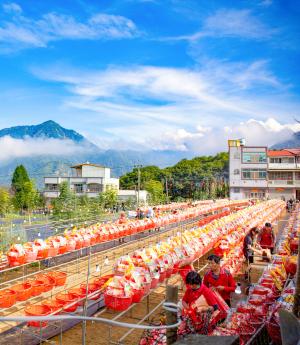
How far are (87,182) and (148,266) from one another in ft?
152

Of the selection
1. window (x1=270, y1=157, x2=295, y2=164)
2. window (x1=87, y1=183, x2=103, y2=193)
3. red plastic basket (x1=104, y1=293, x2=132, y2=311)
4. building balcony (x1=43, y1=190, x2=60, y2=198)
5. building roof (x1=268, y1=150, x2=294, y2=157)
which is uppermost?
building roof (x1=268, y1=150, x2=294, y2=157)

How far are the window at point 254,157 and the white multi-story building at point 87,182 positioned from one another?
1810 cm

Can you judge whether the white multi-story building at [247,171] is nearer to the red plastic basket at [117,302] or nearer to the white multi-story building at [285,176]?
the white multi-story building at [285,176]

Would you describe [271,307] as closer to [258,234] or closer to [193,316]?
[193,316]

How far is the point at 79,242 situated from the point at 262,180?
44906 millimetres

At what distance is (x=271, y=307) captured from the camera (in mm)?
4215

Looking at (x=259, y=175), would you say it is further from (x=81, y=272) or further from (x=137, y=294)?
(x=137, y=294)

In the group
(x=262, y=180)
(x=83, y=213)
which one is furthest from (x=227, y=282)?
(x=262, y=180)

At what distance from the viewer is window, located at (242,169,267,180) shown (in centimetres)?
5062

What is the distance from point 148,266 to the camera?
6.19 metres

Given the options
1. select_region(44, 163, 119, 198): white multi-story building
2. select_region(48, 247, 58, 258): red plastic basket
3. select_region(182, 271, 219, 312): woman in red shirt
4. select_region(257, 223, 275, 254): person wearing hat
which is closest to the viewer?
select_region(182, 271, 219, 312): woman in red shirt

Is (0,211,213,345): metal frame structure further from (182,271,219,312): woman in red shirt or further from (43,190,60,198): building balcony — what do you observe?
(43,190,60,198): building balcony

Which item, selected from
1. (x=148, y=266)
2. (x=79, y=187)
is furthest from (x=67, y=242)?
(x=79, y=187)

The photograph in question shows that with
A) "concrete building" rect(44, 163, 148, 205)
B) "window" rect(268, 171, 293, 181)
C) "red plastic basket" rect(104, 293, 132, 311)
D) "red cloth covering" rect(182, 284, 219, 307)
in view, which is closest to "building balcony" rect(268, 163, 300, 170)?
"window" rect(268, 171, 293, 181)
